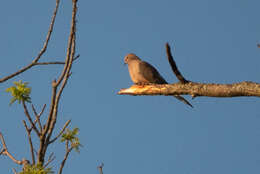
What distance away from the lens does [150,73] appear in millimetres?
11609

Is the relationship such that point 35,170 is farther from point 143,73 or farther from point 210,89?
point 143,73

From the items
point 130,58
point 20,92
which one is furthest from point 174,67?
point 130,58

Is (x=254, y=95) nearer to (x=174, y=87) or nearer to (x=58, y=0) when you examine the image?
(x=174, y=87)

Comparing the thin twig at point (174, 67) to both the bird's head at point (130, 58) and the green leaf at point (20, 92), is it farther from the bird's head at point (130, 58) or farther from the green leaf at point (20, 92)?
the bird's head at point (130, 58)

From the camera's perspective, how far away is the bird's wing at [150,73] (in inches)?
454

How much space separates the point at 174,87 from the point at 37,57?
2729 mm

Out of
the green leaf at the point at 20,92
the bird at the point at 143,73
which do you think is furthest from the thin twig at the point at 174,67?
the bird at the point at 143,73

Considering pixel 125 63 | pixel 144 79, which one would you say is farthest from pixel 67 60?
pixel 125 63

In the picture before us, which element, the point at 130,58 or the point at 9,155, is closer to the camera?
the point at 9,155

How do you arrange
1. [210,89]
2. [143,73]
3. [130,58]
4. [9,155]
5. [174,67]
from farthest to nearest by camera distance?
1. [130,58]
2. [143,73]
3. [210,89]
4. [174,67]
5. [9,155]

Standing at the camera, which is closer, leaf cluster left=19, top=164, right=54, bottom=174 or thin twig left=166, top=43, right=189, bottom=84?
leaf cluster left=19, top=164, right=54, bottom=174

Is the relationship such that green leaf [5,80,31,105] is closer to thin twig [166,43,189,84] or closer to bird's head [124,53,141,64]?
thin twig [166,43,189,84]

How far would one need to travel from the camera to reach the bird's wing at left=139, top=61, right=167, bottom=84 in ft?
37.8

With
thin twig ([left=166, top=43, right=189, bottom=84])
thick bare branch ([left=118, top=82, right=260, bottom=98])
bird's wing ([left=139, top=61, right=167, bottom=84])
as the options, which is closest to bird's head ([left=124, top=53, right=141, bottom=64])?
bird's wing ([left=139, top=61, right=167, bottom=84])
